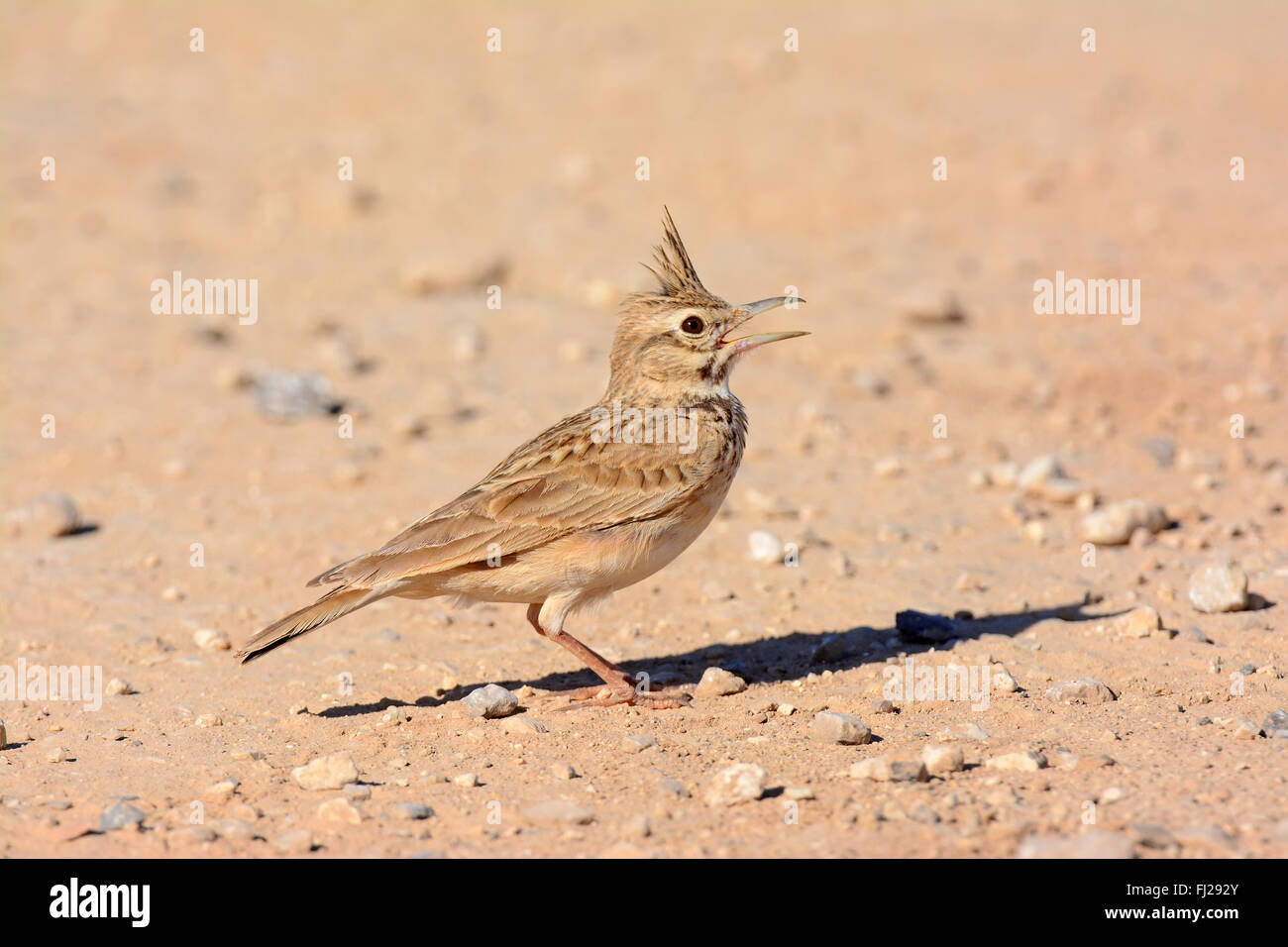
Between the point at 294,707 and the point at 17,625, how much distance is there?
1.82 meters

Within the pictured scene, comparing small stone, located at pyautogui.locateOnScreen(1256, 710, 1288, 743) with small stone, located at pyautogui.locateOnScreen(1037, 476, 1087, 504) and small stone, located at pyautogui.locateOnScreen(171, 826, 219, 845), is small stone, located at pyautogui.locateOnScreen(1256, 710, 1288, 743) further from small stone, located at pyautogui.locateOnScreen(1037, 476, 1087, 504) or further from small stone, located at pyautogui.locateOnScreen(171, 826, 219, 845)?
small stone, located at pyautogui.locateOnScreen(171, 826, 219, 845)

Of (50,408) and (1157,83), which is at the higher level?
(1157,83)

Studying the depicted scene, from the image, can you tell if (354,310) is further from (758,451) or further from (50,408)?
(758,451)

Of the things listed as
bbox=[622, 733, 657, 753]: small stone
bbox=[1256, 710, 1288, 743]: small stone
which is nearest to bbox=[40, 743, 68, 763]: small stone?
bbox=[622, 733, 657, 753]: small stone

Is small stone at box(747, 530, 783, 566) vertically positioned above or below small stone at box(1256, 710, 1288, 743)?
above

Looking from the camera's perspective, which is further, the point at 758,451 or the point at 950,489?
the point at 758,451

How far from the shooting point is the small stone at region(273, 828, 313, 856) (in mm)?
4398

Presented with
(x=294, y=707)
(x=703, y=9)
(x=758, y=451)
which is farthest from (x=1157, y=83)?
(x=294, y=707)

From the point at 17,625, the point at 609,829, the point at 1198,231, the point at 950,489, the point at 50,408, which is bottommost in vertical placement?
the point at 609,829

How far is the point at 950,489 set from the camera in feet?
27.3

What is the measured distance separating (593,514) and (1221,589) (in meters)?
2.79

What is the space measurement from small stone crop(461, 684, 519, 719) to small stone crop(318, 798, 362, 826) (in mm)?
1038
